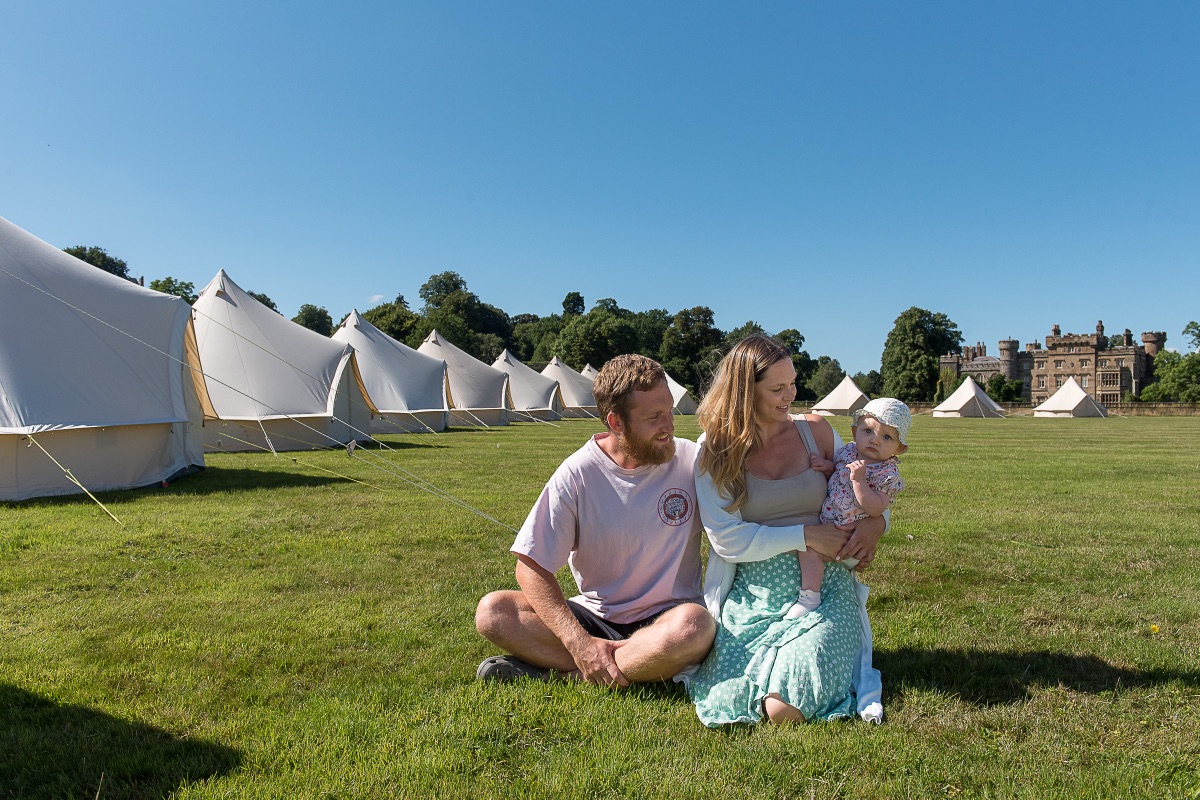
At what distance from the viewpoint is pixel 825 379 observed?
283 feet

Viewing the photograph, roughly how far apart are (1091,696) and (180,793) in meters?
3.31

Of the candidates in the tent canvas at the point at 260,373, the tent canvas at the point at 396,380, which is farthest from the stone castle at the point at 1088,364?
the tent canvas at the point at 260,373

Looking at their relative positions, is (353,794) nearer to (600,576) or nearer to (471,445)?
(600,576)

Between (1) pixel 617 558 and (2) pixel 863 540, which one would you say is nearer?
(2) pixel 863 540

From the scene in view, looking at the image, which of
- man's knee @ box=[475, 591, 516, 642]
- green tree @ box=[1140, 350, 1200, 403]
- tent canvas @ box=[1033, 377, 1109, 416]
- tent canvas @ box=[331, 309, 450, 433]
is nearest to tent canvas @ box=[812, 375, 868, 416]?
tent canvas @ box=[1033, 377, 1109, 416]

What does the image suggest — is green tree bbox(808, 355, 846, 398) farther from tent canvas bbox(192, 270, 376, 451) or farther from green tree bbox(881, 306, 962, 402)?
tent canvas bbox(192, 270, 376, 451)

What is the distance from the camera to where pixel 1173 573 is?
17.5ft

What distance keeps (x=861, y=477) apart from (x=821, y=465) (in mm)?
186

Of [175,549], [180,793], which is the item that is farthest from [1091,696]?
[175,549]

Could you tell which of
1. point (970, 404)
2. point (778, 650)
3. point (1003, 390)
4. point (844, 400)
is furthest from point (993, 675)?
point (1003, 390)

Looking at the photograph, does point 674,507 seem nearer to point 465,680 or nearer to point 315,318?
point 465,680

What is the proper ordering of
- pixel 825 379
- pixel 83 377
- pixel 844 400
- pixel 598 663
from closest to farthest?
pixel 598 663, pixel 83 377, pixel 844 400, pixel 825 379

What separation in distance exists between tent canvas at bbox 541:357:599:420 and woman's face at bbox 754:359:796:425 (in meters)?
36.8

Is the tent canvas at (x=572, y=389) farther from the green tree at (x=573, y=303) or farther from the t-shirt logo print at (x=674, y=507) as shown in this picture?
the green tree at (x=573, y=303)
